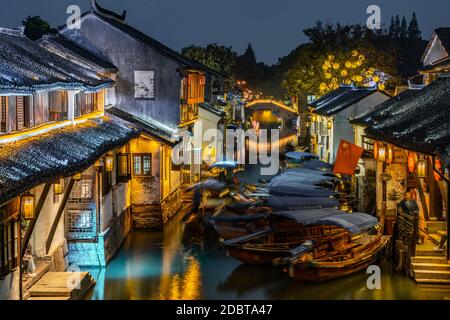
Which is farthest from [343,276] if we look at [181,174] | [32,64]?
[181,174]

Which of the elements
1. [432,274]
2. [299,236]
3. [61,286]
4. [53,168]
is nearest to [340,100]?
[299,236]

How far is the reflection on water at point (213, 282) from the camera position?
2134cm

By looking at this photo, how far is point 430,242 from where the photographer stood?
23.6 m

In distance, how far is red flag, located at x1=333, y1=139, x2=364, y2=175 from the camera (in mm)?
31250

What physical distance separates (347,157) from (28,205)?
17.8 m

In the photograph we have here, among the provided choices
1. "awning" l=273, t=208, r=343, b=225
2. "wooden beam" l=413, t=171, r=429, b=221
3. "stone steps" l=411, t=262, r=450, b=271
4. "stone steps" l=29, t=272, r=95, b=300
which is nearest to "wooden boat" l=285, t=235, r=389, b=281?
"awning" l=273, t=208, r=343, b=225

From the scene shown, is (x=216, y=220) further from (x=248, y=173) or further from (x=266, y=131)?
(x=266, y=131)

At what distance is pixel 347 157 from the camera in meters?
31.4

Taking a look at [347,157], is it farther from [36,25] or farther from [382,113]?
[36,25]

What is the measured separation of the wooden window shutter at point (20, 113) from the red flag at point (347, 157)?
16.0 m

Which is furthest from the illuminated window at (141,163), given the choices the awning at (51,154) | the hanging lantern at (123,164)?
the awning at (51,154)

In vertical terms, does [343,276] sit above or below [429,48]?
below

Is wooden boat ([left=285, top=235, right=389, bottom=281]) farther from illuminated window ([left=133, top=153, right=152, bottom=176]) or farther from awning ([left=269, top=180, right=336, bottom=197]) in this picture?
illuminated window ([left=133, top=153, right=152, bottom=176])

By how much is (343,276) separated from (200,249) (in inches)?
277
